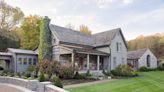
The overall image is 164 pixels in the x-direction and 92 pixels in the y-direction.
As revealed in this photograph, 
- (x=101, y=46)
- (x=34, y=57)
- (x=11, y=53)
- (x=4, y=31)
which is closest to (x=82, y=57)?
(x=101, y=46)

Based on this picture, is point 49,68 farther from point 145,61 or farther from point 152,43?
point 152,43

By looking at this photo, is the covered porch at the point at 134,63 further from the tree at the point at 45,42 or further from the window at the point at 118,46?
the tree at the point at 45,42

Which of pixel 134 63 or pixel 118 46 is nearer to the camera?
pixel 118 46

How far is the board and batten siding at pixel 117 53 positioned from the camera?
28422 millimetres

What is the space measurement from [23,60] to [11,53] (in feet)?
5.72

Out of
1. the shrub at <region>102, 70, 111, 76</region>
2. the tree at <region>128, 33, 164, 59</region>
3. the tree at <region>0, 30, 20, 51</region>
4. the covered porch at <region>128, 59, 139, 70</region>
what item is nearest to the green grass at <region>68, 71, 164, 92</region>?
the shrub at <region>102, 70, 111, 76</region>

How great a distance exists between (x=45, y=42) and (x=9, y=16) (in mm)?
16199

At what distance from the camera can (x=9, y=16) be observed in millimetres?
38469

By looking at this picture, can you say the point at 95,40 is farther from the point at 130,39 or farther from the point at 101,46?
the point at 130,39

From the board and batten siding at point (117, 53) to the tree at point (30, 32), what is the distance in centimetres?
1686

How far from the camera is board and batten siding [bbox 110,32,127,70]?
28422 millimetres

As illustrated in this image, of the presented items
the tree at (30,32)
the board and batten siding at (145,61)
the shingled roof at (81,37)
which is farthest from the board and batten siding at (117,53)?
the tree at (30,32)

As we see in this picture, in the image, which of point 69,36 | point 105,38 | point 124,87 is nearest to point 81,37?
point 69,36

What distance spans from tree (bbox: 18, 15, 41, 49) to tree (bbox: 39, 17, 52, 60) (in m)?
13.4
